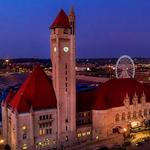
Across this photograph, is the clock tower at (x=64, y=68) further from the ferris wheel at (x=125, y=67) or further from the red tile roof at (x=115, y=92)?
the ferris wheel at (x=125, y=67)

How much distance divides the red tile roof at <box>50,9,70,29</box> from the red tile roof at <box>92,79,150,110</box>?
15965 millimetres

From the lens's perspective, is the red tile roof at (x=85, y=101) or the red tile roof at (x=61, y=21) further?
the red tile roof at (x=85, y=101)

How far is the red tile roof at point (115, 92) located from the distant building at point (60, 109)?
0.19 m

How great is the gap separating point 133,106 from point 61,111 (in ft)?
56.0

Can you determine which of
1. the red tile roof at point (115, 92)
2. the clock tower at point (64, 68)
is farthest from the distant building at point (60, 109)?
Result: the red tile roof at point (115, 92)

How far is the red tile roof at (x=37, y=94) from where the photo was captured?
186 feet

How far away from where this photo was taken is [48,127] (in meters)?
58.4

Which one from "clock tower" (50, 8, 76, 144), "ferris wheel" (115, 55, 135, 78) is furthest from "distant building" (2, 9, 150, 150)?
"ferris wheel" (115, 55, 135, 78)

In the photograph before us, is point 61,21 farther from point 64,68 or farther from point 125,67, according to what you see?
point 125,67

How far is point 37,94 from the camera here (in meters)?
57.5

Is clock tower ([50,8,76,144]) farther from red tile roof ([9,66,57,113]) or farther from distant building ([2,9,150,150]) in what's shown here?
red tile roof ([9,66,57,113])

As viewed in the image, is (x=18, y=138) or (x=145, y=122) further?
(x=145, y=122)

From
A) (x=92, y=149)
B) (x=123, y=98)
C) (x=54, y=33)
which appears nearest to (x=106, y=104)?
(x=123, y=98)

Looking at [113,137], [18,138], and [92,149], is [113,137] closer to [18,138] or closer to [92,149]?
[92,149]
